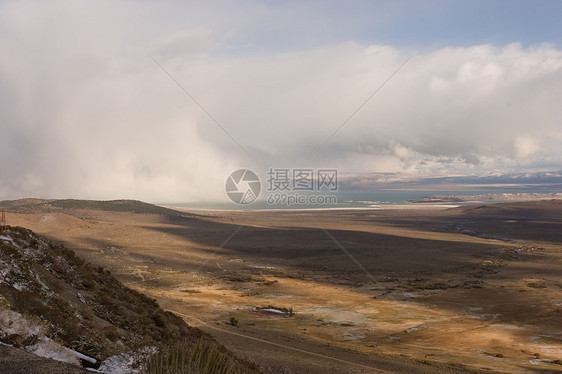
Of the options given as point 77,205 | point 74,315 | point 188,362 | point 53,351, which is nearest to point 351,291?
point 74,315

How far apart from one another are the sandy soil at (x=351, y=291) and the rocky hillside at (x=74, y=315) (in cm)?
462

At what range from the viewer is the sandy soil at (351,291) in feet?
58.2

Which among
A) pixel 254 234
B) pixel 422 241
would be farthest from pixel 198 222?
pixel 422 241

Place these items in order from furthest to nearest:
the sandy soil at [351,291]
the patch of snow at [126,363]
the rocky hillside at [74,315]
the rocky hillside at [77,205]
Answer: the rocky hillside at [77,205] < the sandy soil at [351,291] < the patch of snow at [126,363] < the rocky hillside at [74,315]

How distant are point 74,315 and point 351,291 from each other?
2658 centimetres

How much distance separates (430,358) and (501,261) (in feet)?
114

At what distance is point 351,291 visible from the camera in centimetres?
3294

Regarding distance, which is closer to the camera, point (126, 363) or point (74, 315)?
point (126, 363)

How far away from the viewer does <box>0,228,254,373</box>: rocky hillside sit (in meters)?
6.84

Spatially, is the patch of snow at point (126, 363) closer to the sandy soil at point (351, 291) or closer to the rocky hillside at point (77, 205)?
the sandy soil at point (351, 291)

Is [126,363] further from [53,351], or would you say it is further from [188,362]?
[188,362]

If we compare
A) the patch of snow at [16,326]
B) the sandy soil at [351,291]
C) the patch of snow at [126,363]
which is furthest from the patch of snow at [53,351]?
the sandy soil at [351,291]

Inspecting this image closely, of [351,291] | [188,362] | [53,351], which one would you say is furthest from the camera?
[351,291]

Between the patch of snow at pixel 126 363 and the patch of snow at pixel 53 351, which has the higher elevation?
the patch of snow at pixel 53 351
